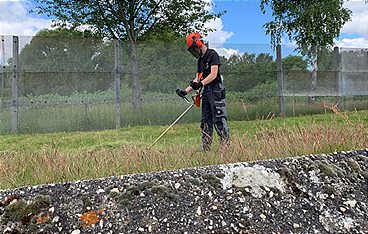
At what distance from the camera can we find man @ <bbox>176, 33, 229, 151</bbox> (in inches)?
201

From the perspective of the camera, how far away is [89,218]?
1.36 meters

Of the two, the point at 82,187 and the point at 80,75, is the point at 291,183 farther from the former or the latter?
the point at 80,75

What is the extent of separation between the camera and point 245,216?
1458mm

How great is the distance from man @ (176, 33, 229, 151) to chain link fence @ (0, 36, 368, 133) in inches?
161

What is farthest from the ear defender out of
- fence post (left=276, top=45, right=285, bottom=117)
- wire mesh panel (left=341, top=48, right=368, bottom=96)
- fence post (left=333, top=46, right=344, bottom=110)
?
wire mesh panel (left=341, top=48, right=368, bottom=96)

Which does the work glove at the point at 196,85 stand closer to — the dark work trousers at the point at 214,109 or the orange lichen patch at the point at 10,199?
the dark work trousers at the point at 214,109

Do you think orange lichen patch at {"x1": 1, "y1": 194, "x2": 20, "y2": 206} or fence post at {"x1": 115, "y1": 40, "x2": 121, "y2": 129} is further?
fence post at {"x1": 115, "y1": 40, "x2": 121, "y2": 129}

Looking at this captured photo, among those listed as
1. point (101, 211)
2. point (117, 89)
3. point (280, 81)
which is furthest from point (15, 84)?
point (101, 211)

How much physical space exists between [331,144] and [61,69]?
8918 mm

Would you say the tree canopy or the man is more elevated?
the tree canopy

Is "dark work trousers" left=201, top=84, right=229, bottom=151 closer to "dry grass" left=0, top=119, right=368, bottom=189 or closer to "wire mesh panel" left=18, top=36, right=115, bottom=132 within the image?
"dry grass" left=0, top=119, right=368, bottom=189

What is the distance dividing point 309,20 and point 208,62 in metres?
11.2

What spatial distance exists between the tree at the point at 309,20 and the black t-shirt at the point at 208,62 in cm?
1054

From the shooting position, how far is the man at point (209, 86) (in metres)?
5.11
